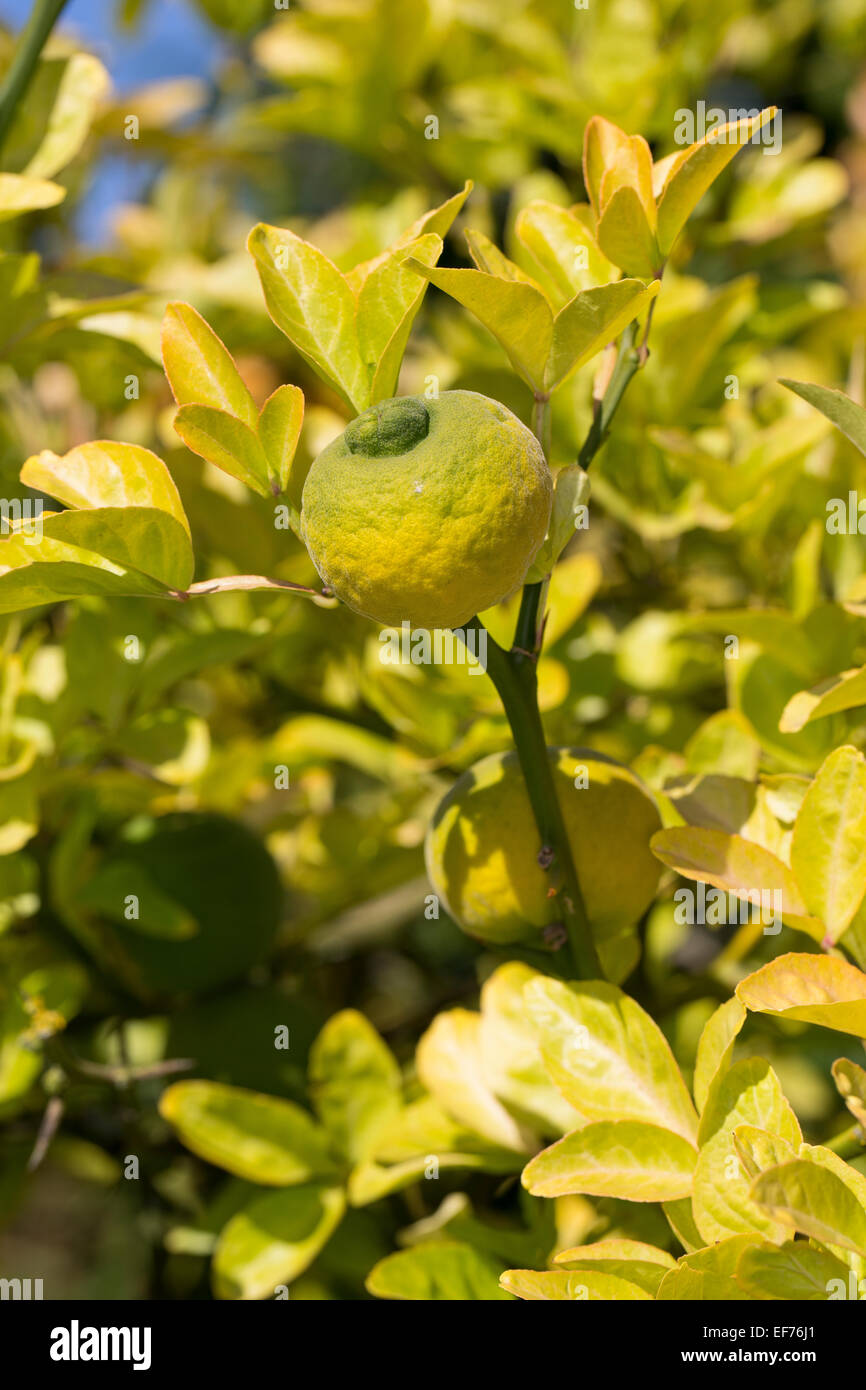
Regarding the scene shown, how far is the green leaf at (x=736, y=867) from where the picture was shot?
0.58m

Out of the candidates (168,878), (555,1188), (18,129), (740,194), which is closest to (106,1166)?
(168,878)

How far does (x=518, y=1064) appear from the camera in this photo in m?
0.70

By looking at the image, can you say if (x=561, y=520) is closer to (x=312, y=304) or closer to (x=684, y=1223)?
(x=312, y=304)

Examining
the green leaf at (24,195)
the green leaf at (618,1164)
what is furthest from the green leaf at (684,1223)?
the green leaf at (24,195)

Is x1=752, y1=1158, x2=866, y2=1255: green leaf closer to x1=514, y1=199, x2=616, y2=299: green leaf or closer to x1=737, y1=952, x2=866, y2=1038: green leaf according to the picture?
x1=737, y1=952, x2=866, y2=1038: green leaf

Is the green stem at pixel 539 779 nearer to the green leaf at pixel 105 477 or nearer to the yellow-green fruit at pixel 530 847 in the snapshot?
the yellow-green fruit at pixel 530 847

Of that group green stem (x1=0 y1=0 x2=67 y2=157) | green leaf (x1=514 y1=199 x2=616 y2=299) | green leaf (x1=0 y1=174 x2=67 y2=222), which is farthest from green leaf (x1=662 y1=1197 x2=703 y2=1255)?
green stem (x1=0 y1=0 x2=67 y2=157)

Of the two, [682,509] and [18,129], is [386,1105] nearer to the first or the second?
[682,509]

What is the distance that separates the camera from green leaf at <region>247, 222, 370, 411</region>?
0.54m

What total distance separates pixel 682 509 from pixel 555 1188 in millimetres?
623

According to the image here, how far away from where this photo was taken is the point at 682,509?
102 cm

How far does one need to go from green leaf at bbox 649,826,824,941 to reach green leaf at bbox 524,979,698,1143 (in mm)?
73

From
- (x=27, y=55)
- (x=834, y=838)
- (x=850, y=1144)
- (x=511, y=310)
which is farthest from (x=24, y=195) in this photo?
(x=850, y=1144)
